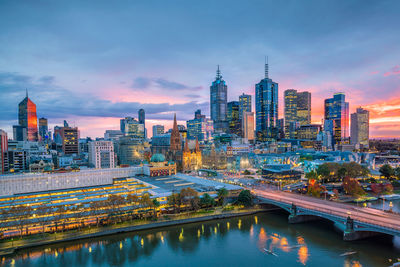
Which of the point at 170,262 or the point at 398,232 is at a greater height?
the point at 398,232

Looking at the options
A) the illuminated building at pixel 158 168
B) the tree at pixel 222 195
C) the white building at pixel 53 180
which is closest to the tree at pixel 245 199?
the tree at pixel 222 195

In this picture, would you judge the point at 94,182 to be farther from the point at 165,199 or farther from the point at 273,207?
the point at 273,207

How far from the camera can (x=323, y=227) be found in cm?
6906

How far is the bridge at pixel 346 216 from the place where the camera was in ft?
183

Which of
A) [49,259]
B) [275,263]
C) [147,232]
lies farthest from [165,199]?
[275,263]

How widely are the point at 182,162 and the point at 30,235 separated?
12233 centimetres

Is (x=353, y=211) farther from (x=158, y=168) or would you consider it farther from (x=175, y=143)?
(x=175, y=143)

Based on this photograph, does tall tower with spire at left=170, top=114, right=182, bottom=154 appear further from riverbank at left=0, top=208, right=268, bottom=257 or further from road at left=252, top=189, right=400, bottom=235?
riverbank at left=0, top=208, right=268, bottom=257

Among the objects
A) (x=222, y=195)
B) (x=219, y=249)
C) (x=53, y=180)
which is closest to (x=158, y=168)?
(x=53, y=180)

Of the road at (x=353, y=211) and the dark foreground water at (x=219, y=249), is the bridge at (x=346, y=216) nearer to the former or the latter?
the road at (x=353, y=211)

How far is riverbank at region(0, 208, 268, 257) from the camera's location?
55562 mm

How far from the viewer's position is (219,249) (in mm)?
58000

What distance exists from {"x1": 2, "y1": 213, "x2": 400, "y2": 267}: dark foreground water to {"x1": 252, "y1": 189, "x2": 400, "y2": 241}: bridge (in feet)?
9.08

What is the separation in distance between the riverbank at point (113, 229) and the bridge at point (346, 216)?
1242 cm
